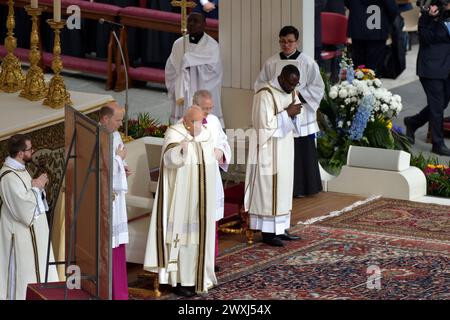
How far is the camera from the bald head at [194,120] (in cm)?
1051

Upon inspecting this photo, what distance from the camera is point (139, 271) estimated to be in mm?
11297

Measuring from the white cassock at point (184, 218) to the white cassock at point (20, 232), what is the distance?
31.1 inches

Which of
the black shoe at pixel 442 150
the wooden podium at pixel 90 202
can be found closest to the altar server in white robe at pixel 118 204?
the wooden podium at pixel 90 202

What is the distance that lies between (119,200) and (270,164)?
1.89 metres

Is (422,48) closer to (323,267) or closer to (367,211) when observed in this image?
(367,211)

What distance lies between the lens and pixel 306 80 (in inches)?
516

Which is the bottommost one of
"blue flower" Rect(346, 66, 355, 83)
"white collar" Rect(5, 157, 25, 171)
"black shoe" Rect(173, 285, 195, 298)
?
"black shoe" Rect(173, 285, 195, 298)

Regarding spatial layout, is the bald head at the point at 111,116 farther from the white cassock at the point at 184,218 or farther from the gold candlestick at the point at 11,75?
the gold candlestick at the point at 11,75

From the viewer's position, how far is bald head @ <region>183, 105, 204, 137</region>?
10.5m

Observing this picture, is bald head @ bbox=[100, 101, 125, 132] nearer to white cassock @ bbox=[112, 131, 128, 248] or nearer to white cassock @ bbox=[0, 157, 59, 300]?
white cassock @ bbox=[112, 131, 128, 248]

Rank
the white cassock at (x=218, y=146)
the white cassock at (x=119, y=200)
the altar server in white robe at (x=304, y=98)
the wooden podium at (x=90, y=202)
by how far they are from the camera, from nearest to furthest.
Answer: the wooden podium at (x=90, y=202) → the white cassock at (x=119, y=200) → the white cassock at (x=218, y=146) → the altar server in white robe at (x=304, y=98)

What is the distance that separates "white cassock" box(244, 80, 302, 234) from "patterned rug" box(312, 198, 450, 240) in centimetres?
87

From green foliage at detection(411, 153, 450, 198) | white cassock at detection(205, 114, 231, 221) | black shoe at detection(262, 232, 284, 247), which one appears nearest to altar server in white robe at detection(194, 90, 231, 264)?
white cassock at detection(205, 114, 231, 221)
